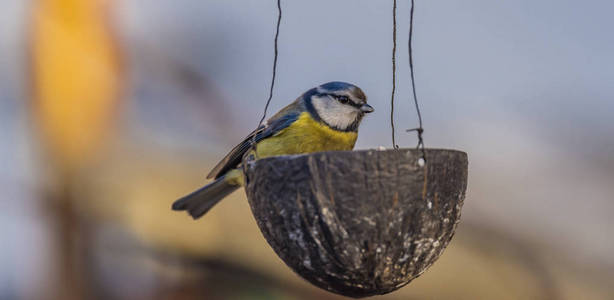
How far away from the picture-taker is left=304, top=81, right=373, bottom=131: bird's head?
8.27 feet

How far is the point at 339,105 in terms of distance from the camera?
8.35 ft

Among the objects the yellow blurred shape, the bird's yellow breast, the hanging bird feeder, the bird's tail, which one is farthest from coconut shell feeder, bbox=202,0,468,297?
the yellow blurred shape

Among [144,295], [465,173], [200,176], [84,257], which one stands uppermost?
[465,173]

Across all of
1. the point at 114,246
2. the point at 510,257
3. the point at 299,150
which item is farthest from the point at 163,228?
the point at 510,257

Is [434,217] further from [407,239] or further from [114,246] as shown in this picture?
[114,246]

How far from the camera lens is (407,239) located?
1674 mm

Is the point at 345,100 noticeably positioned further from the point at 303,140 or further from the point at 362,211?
the point at 362,211

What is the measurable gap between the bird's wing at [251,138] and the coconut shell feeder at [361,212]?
29.0 inches

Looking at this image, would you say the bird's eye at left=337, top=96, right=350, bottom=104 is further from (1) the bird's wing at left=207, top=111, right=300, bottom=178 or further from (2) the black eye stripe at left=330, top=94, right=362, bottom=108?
(1) the bird's wing at left=207, top=111, right=300, bottom=178

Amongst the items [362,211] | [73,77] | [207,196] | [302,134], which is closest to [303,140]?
[302,134]

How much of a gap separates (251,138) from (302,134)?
7.7 inches

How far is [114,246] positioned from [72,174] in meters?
0.55

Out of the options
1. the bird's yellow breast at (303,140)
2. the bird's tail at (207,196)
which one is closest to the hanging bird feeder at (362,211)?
the bird's yellow breast at (303,140)

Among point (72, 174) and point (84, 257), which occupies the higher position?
point (72, 174)
